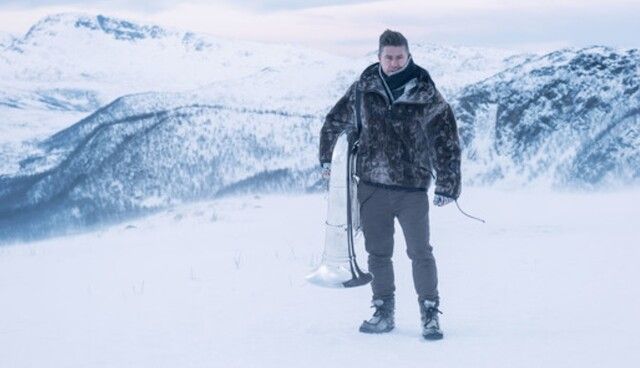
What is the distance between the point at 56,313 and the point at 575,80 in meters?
12.2

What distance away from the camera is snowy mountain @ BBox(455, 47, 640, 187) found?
47.7 feet

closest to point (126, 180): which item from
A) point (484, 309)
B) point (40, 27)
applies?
point (484, 309)

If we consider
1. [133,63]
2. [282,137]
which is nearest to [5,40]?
[133,63]

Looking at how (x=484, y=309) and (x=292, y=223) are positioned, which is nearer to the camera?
(x=484, y=309)

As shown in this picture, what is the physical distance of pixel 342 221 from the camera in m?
5.79

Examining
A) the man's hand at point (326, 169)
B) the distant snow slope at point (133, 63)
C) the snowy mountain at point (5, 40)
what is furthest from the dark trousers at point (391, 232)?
the snowy mountain at point (5, 40)

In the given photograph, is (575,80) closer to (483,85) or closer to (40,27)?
(483,85)

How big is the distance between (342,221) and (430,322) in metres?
0.88

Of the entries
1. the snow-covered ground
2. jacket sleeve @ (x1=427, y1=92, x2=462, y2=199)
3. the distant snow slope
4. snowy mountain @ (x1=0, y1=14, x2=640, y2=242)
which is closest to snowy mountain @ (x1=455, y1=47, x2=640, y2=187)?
snowy mountain @ (x1=0, y1=14, x2=640, y2=242)

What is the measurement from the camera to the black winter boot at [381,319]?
5605 millimetres

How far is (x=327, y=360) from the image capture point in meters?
4.99

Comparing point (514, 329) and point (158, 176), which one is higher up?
point (514, 329)

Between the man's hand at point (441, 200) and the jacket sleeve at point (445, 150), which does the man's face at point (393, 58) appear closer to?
the jacket sleeve at point (445, 150)

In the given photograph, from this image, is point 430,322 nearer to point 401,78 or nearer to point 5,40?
point 401,78
